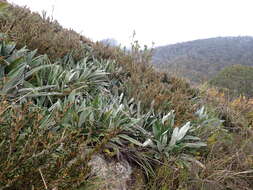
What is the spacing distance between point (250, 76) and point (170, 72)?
43.6 ft

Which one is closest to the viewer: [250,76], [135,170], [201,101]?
[135,170]

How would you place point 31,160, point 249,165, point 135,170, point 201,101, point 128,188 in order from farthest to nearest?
point 201,101
point 249,165
point 135,170
point 128,188
point 31,160

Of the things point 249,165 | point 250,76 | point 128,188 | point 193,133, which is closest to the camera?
point 128,188

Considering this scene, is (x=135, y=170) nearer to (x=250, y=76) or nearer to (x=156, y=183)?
(x=156, y=183)

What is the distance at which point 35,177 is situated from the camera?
3.11ft

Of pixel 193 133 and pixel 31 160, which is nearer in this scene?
pixel 31 160

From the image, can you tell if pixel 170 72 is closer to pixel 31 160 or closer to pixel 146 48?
pixel 146 48

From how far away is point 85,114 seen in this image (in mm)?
1832

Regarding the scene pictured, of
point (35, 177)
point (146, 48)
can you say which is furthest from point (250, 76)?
point (35, 177)

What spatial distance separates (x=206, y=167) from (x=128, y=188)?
83 centimetres

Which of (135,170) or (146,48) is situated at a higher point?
(146,48)

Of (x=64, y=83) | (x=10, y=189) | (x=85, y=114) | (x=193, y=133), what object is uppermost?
(x=64, y=83)

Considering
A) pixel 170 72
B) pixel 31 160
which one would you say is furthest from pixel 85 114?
pixel 170 72

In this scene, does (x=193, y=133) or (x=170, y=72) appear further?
(x=170, y=72)
